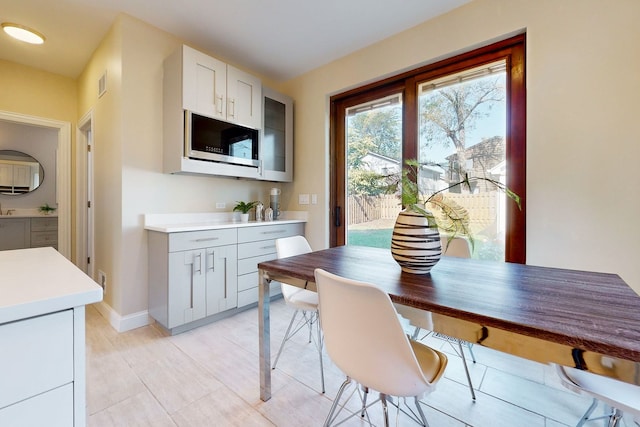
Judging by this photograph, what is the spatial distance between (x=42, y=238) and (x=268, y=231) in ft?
13.4

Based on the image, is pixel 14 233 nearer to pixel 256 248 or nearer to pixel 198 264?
pixel 198 264

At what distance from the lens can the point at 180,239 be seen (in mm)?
2195

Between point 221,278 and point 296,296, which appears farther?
point 221,278

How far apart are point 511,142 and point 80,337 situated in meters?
2.61

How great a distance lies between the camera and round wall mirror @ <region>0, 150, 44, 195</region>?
3.94 metres

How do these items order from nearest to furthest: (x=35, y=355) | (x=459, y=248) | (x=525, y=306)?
(x=35, y=355), (x=525, y=306), (x=459, y=248)

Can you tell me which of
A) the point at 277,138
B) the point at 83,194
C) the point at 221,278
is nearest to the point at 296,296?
the point at 221,278

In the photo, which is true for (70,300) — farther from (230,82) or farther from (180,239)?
(230,82)

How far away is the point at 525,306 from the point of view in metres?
0.82

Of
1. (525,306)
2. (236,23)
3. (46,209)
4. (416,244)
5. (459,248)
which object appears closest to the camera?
(525,306)

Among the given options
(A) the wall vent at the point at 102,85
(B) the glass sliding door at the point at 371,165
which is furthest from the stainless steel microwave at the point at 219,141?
(B) the glass sliding door at the point at 371,165

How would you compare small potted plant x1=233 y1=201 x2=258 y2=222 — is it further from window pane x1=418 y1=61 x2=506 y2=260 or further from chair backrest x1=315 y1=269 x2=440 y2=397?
chair backrest x1=315 y1=269 x2=440 y2=397

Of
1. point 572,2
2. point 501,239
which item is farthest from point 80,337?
point 572,2

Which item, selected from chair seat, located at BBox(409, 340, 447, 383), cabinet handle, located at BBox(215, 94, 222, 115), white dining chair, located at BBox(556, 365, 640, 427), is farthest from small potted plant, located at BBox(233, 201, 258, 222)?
white dining chair, located at BBox(556, 365, 640, 427)
